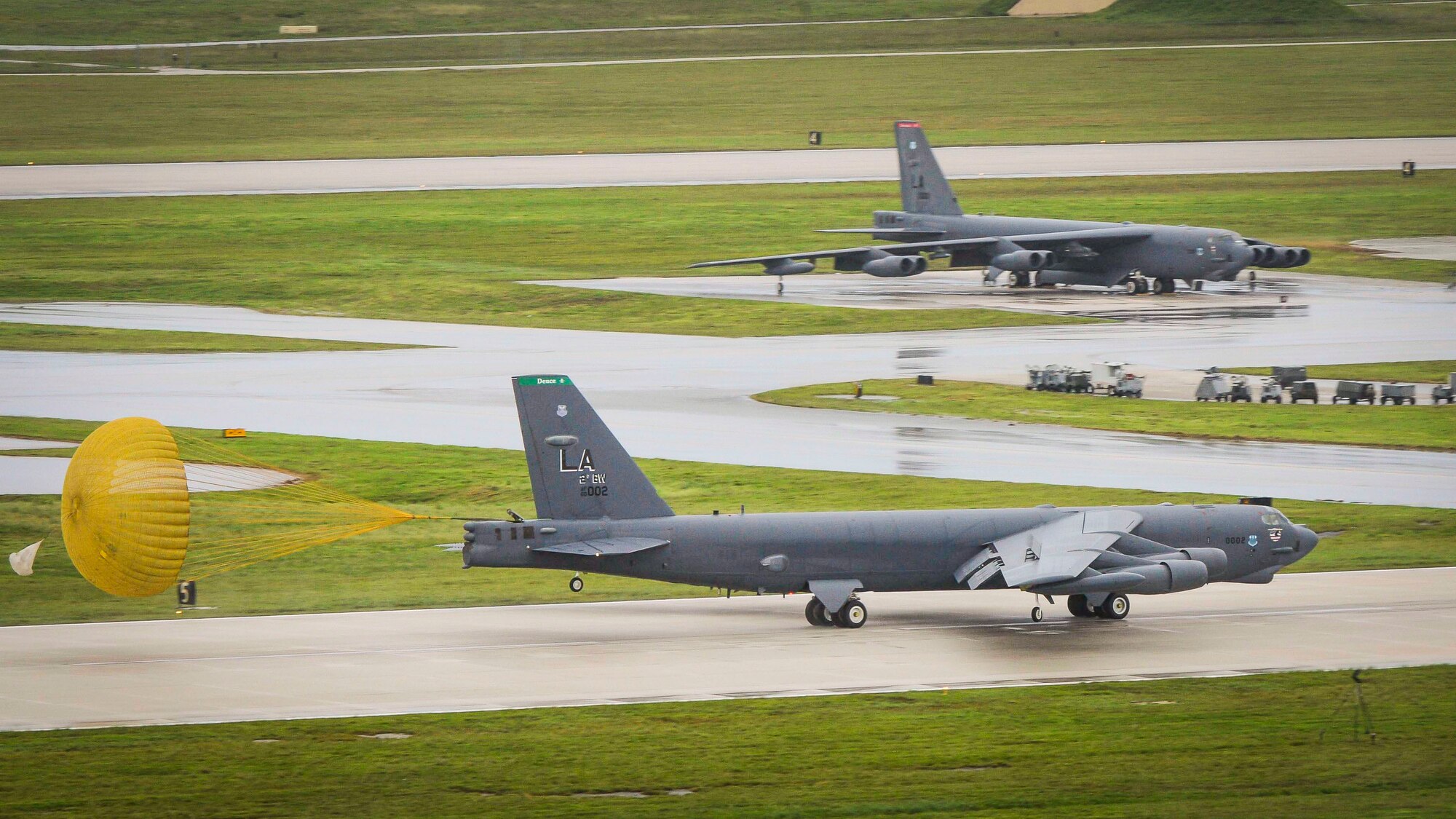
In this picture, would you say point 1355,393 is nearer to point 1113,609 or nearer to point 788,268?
point 1113,609

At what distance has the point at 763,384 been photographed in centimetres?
5634

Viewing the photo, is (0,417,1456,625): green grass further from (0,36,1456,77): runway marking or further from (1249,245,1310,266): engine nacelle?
(0,36,1456,77): runway marking

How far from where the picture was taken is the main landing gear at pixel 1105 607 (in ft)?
110

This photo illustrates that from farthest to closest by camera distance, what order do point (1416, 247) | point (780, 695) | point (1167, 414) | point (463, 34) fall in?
point (463, 34) → point (1416, 247) → point (1167, 414) → point (780, 695)

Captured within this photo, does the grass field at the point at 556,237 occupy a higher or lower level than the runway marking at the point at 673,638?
higher

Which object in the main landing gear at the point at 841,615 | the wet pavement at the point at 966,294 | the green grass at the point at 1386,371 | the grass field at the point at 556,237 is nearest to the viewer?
the main landing gear at the point at 841,615

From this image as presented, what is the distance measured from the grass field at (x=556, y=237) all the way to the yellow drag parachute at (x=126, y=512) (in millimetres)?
40235

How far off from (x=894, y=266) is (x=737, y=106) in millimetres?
69754

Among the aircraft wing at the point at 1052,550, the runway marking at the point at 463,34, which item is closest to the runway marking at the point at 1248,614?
the aircraft wing at the point at 1052,550

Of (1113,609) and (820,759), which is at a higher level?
(1113,609)

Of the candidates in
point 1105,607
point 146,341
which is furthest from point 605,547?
point 146,341

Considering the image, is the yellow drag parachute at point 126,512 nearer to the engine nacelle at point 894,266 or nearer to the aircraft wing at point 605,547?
the aircraft wing at point 605,547

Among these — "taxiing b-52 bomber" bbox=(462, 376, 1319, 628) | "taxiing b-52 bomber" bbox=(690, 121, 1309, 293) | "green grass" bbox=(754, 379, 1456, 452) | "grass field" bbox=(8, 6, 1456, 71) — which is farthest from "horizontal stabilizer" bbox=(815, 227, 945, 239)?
"grass field" bbox=(8, 6, 1456, 71)

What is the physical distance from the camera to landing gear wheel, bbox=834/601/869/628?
107ft
